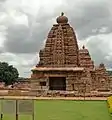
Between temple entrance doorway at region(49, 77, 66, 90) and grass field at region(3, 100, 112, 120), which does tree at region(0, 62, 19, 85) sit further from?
grass field at region(3, 100, 112, 120)

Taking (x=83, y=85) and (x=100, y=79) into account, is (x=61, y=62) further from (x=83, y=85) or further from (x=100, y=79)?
(x=100, y=79)

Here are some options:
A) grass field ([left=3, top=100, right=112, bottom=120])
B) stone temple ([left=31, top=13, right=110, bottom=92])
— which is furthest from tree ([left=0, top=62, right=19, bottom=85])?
grass field ([left=3, top=100, right=112, bottom=120])

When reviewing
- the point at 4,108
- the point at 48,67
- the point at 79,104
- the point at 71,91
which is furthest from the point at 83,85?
the point at 4,108

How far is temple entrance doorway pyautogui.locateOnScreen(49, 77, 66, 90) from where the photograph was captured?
A: 26663 mm

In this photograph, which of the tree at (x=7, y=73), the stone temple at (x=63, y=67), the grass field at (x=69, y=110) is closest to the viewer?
the grass field at (x=69, y=110)

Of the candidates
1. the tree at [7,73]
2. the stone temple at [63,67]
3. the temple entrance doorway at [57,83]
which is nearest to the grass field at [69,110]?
the stone temple at [63,67]

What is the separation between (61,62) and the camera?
84.7 feet

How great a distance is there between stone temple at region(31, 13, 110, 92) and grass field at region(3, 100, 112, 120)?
376 cm

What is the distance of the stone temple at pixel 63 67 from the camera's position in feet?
83.3

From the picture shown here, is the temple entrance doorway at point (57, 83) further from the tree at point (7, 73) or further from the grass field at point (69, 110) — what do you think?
the tree at point (7, 73)

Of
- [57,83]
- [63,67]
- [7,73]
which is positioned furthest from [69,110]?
[7,73]

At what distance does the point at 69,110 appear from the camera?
18875mm

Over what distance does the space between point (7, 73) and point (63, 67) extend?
1991 centimetres

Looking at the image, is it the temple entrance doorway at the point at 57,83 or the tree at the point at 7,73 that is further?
the tree at the point at 7,73
